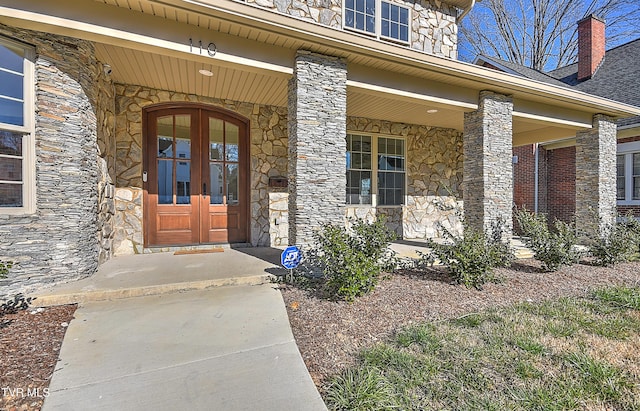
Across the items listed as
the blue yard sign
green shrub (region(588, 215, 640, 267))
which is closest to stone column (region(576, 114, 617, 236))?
green shrub (region(588, 215, 640, 267))

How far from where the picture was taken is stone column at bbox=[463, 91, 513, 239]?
5.46 m

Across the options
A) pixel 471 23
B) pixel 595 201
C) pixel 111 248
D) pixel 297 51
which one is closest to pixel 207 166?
pixel 111 248

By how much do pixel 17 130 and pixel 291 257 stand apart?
3153mm

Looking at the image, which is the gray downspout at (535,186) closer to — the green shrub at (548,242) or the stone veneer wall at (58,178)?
the green shrub at (548,242)

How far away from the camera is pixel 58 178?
336cm

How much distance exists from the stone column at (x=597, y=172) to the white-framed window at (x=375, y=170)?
3.98m

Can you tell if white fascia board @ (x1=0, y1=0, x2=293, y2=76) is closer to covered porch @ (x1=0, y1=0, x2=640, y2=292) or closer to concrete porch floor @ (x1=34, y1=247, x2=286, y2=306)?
covered porch @ (x1=0, y1=0, x2=640, y2=292)

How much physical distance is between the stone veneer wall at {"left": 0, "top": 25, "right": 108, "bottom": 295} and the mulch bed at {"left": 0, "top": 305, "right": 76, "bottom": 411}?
0.63 meters

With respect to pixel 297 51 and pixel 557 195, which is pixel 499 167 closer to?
pixel 297 51

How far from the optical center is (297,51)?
400 cm

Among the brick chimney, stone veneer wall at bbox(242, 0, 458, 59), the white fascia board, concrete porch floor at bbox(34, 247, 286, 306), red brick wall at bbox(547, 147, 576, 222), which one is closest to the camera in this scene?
the white fascia board

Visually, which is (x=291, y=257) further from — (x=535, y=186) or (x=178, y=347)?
(x=535, y=186)

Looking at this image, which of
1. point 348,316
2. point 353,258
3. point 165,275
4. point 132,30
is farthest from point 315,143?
point 165,275

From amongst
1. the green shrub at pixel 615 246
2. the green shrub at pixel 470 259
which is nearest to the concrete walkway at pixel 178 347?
the green shrub at pixel 470 259
